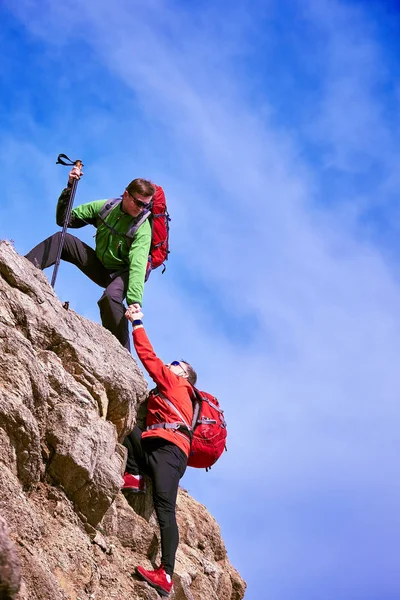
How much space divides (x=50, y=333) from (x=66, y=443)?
66.6 inches

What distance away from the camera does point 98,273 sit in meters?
12.7

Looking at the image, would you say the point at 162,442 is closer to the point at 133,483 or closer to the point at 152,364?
the point at 133,483

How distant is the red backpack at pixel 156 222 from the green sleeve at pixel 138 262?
236mm

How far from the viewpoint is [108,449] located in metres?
9.75

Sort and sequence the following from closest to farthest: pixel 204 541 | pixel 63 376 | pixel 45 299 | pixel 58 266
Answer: pixel 63 376, pixel 45 299, pixel 58 266, pixel 204 541

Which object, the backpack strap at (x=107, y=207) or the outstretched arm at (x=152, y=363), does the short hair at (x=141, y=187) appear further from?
the outstretched arm at (x=152, y=363)

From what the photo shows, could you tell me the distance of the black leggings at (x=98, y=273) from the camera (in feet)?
39.3

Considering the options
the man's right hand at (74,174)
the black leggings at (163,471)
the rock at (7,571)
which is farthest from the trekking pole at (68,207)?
the rock at (7,571)

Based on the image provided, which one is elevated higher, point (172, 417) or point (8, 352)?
point (172, 417)

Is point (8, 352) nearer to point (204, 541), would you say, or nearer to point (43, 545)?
point (43, 545)

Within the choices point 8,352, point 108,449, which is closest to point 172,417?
point 108,449

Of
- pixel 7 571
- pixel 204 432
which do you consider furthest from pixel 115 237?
pixel 7 571

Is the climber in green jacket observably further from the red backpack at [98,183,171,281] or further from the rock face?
the rock face

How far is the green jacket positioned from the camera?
1204 centimetres
